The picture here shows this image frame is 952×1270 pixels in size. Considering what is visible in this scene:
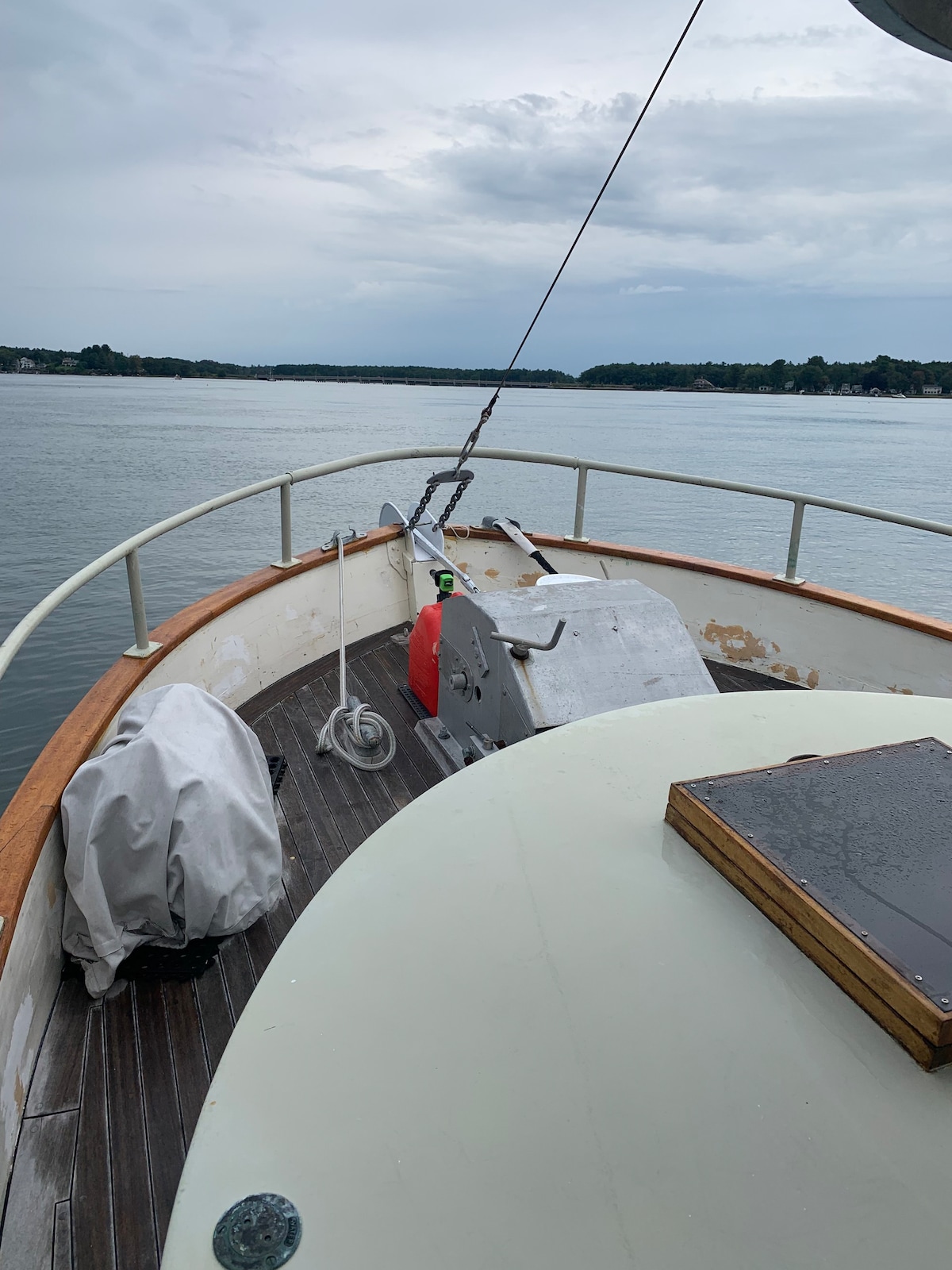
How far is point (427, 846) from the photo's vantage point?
1178 millimetres

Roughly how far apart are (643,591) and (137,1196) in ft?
7.17

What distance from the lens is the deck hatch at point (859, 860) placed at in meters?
0.85

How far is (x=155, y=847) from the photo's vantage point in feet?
6.68

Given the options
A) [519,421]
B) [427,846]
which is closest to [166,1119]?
[427,846]

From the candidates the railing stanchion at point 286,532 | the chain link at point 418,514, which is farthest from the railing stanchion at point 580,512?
the railing stanchion at point 286,532

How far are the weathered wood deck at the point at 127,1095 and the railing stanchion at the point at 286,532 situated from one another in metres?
1.38

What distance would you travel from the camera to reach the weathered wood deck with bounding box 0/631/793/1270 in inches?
60.5

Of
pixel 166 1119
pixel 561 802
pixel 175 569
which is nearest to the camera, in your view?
pixel 561 802

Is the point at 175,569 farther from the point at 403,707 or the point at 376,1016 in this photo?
the point at 376,1016

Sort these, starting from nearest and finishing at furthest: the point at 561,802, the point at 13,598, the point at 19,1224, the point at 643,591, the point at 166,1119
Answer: the point at 561,802, the point at 19,1224, the point at 166,1119, the point at 643,591, the point at 13,598

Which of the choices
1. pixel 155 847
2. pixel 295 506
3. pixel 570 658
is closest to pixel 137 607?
pixel 155 847

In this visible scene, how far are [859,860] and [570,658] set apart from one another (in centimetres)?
156

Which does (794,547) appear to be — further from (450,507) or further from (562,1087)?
(562,1087)

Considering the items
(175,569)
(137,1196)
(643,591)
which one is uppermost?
(643,591)
